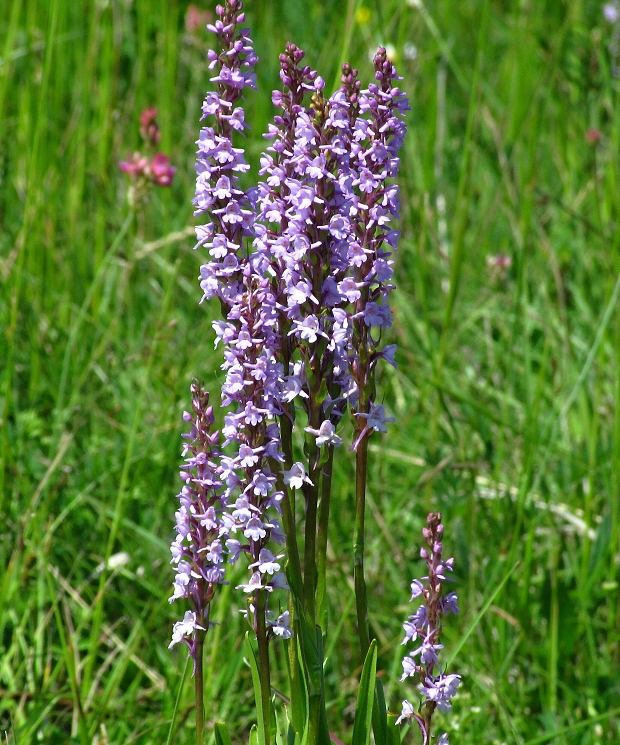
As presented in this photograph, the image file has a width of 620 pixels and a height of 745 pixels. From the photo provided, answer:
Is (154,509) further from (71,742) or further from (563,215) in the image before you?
(563,215)

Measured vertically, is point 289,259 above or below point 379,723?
above

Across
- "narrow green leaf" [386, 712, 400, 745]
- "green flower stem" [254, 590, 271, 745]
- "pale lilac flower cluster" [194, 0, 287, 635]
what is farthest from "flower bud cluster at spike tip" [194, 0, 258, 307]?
"narrow green leaf" [386, 712, 400, 745]

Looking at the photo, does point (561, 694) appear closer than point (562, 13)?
Yes

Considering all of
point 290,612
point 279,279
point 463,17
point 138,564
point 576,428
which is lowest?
point 138,564

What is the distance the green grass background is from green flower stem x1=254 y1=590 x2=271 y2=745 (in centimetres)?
49

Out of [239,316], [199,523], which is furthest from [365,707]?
[239,316]

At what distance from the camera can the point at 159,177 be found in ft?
10.7

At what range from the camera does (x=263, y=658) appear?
4.89ft

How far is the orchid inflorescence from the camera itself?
53.8 inches

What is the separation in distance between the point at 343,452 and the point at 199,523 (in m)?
1.68

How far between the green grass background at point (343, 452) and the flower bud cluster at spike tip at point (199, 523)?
514 mm

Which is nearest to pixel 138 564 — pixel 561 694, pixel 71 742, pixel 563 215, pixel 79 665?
pixel 79 665

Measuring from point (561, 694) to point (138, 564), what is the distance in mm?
1329

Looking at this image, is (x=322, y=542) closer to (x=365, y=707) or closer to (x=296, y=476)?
(x=296, y=476)
